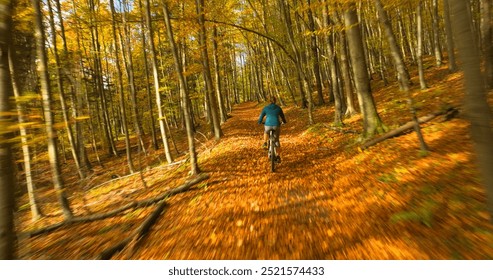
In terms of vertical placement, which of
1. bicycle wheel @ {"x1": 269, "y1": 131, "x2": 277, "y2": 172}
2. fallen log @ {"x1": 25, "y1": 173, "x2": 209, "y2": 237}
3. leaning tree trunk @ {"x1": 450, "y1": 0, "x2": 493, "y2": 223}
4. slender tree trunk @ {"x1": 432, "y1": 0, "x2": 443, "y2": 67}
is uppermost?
slender tree trunk @ {"x1": 432, "y1": 0, "x2": 443, "y2": 67}

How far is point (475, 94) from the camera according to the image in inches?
115

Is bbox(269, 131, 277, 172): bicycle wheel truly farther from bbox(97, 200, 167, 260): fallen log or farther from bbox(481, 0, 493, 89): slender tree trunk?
bbox(481, 0, 493, 89): slender tree trunk

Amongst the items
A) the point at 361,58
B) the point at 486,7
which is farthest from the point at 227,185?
the point at 486,7

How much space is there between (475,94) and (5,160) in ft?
17.9

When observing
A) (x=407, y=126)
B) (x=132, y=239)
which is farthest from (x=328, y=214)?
(x=407, y=126)

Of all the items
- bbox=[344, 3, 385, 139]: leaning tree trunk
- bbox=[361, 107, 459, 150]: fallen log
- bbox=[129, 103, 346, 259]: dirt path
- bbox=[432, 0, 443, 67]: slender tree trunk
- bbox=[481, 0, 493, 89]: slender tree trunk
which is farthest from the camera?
bbox=[432, 0, 443, 67]: slender tree trunk

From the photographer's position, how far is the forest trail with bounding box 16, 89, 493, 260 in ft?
11.4

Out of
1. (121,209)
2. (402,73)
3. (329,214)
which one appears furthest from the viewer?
(121,209)

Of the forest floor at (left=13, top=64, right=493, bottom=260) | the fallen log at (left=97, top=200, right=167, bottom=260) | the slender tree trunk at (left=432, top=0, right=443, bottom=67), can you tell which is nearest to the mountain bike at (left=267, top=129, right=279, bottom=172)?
the forest floor at (left=13, top=64, right=493, bottom=260)

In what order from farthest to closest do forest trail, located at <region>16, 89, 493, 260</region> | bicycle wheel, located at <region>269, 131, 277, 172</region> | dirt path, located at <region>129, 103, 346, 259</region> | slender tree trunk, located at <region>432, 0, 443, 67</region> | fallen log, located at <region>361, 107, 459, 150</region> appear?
slender tree trunk, located at <region>432, 0, 443, 67</region>, bicycle wheel, located at <region>269, 131, 277, 172</region>, fallen log, located at <region>361, 107, 459, 150</region>, dirt path, located at <region>129, 103, 346, 259</region>, forest trail, located at <region>16, 89, 493, 260</region>

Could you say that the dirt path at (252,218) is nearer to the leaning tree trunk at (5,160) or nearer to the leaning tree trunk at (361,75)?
the leaning tree trunk at (5,160)

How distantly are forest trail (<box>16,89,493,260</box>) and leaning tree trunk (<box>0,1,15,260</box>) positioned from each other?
1770 millimetres

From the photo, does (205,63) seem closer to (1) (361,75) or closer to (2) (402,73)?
(1) (361,75)
